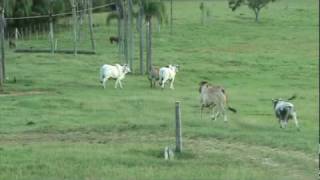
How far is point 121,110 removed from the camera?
1024 inches

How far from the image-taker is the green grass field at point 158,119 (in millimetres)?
14055

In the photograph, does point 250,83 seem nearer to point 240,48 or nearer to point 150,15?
point 150,15

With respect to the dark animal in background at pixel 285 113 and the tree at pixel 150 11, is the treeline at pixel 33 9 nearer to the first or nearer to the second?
the tree at pixel 150 11

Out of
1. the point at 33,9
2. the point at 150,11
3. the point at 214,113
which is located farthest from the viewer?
the point at 33,9

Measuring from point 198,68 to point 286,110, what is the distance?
23285mm

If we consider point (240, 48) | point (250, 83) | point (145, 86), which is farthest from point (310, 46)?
point (145, 86)

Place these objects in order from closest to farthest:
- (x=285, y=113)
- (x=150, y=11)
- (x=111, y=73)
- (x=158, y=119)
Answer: (x=285, y=113) < (x=158, y=119) < (x=111, y=73) < (x=150, y=11)

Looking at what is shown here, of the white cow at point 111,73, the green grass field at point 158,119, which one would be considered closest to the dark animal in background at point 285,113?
the green grass field at point 158,119

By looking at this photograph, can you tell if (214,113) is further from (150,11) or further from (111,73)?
(150,11)

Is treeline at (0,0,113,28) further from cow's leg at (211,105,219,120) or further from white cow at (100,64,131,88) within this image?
cow's leg at (211,105,219,120)

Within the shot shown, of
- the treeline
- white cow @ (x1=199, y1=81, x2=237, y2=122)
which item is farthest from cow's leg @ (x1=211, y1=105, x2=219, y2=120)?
the treeline

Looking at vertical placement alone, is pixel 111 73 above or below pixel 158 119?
above

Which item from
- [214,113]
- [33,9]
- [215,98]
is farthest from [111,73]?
[33,9]

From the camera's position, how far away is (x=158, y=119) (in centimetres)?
2331
